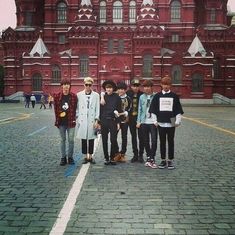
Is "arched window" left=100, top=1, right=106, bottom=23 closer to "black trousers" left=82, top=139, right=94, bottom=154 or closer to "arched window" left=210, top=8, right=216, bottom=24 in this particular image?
"arched window" left=210, top=8, right=216, bottom=24

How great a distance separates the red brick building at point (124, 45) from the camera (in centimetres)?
5278

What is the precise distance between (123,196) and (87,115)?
3.46 metres

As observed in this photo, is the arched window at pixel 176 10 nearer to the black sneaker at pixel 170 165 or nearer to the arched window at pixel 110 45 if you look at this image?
the arched window at pixel 110 45

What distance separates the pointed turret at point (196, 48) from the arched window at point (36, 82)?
18.8 m

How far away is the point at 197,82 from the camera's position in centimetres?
5306

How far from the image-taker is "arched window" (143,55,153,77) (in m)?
53.2

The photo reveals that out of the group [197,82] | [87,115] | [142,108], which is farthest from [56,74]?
[142,108]

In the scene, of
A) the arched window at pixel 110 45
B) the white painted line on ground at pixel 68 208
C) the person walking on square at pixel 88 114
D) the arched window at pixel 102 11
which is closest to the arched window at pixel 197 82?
the arched window at pixel 110 45

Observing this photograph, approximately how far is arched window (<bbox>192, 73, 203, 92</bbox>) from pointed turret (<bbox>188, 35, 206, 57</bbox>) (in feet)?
8.28

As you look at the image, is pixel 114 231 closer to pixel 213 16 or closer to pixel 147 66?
pixel 147 66

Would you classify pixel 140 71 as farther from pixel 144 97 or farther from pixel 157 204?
pixel 157 204

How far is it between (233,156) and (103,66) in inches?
1692

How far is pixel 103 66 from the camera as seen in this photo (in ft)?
174

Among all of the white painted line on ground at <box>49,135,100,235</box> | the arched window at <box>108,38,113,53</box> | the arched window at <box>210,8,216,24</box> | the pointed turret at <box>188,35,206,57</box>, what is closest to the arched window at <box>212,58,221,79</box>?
the pointed turret at <box>188,35,206,57</box>
